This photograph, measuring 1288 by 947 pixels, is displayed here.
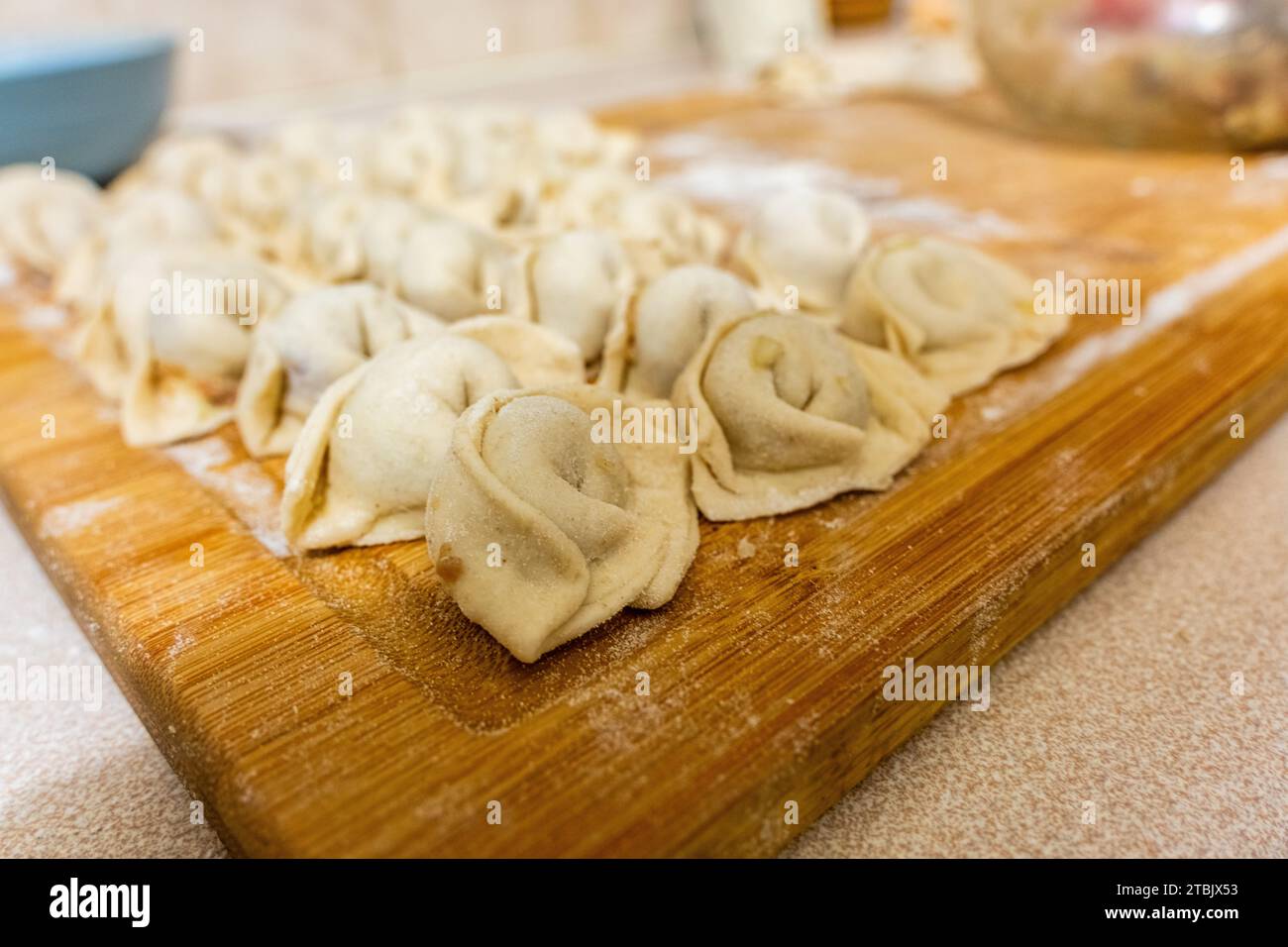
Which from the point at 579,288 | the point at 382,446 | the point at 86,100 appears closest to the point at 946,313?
the point at 579,288

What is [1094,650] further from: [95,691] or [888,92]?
[888,92]

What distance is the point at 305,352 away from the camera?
4.91ft

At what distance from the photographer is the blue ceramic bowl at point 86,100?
8.48 ft

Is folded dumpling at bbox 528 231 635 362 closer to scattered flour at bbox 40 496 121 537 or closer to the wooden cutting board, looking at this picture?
the wooden cutting board

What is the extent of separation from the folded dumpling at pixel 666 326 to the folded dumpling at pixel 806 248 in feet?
1.04

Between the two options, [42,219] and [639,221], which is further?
[42,219]

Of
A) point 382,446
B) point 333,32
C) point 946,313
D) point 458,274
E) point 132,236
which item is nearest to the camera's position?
point 382,446

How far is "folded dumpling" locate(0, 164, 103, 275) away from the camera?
237 cm

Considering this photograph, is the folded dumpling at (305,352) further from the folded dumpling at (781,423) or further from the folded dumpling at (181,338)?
the folded dumpling at (781,423)

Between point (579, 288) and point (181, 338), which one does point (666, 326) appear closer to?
point (579, 288)

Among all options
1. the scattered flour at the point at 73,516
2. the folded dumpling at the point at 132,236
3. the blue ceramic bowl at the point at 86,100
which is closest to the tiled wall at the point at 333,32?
the blue ceramic bowl at the point at 86,100

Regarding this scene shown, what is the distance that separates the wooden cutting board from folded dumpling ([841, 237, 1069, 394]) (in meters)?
0.05

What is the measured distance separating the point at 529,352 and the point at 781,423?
454mm
